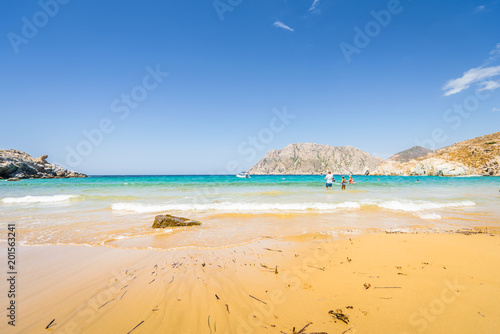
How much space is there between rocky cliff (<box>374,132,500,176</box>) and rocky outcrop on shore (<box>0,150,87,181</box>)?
134 meters

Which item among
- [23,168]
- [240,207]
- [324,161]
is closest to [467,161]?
[240,207]

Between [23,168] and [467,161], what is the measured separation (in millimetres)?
146942

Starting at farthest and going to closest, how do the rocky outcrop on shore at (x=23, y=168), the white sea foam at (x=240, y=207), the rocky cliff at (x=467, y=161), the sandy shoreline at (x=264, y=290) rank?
the rocky cliff at (x=467, y=161)
the rocky outcrop on shore at (x=23, y=168)
the white sea foam at (x=240, y=207)
the sandy shoreline at (x=264, y=290)

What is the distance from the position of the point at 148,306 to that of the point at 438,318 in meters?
3.94

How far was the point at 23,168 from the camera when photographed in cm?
6319

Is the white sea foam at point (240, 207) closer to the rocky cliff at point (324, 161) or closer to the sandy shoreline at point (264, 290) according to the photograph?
the sandy shoreline at point (264, 290)

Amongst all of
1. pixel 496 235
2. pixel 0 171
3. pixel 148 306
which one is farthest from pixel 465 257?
→ pixel 0 171

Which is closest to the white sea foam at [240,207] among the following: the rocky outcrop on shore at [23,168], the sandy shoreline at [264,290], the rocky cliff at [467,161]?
the sandy shoreline at [264,290]

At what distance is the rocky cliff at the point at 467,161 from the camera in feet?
231

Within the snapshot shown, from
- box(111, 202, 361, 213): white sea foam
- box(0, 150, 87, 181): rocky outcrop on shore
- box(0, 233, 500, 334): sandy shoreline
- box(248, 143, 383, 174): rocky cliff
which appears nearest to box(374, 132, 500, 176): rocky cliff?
box(248, 143, 383, 174): rocky cliff

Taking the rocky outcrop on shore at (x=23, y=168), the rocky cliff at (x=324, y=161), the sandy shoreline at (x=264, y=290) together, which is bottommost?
the sandy shoreline at (x=264, y=290)

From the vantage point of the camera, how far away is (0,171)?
56.4 meters

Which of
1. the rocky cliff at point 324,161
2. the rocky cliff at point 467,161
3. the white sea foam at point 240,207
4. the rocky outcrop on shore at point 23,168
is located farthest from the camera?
the rocky cliff at point 324,161

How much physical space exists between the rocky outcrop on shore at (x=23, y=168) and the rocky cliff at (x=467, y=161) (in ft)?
440
